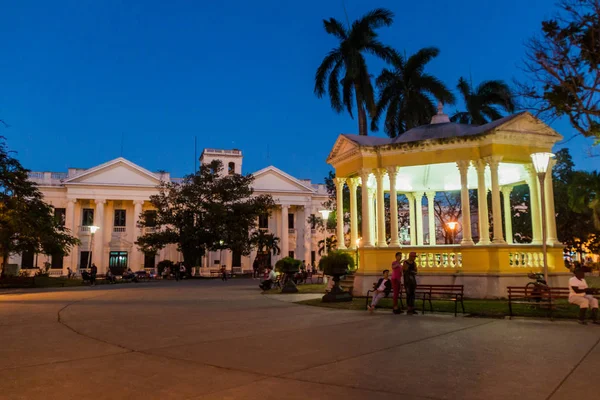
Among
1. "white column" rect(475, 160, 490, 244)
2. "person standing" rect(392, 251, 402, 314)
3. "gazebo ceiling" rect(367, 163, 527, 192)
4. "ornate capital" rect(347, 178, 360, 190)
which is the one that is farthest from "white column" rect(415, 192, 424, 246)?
"person standing" rect(392, 251, 402, 314)

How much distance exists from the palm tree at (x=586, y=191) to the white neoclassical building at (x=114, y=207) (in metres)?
44.5

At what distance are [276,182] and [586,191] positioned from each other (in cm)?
4703

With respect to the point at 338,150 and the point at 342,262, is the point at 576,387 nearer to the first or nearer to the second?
the point at 342,262

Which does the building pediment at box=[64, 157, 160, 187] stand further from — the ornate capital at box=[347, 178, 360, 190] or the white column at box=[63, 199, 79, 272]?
the ornate capital at box=[347, 178, 360, 190]

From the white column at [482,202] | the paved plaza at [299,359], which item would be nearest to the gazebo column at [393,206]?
the white column at [482,202]

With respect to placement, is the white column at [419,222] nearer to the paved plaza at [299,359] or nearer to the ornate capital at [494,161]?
the ornate capital at [494,161]

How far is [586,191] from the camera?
1888 cm

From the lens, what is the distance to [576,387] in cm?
484

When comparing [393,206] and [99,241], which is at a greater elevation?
[99,241]

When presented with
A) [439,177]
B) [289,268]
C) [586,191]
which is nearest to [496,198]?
[439,177]

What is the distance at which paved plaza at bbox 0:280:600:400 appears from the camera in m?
4.79

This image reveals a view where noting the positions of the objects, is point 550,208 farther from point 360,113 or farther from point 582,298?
point 360,113

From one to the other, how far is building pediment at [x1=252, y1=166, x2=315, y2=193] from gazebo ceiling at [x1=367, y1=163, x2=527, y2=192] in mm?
41413

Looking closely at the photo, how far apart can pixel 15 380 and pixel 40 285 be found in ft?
97.0
